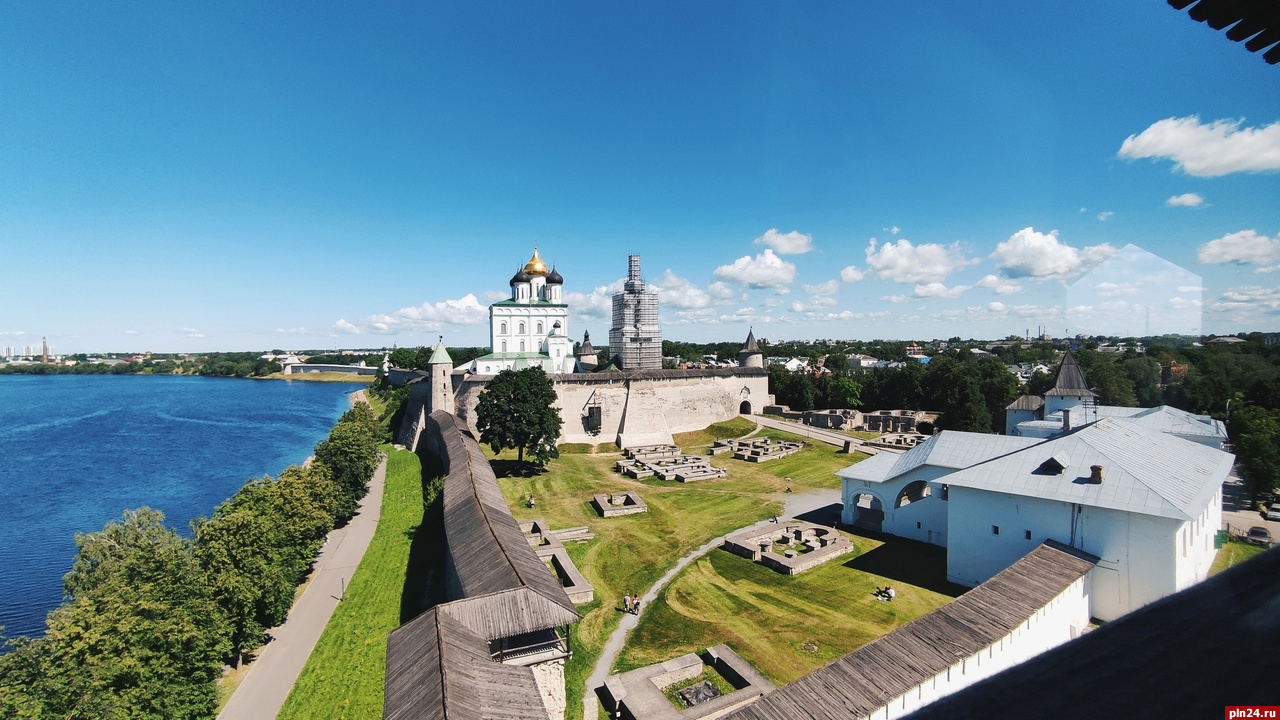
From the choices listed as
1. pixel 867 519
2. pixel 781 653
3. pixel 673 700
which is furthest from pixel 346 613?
pixel 867 519

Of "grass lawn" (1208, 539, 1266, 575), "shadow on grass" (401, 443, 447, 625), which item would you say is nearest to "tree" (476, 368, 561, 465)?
"shadow on grass" (401, 443, 447, 625)

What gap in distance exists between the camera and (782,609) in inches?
634

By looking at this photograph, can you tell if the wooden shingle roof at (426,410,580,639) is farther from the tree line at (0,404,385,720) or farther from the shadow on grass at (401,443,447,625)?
the tree line at (0,404,385,720)

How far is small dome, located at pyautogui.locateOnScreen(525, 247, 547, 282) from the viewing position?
166ft

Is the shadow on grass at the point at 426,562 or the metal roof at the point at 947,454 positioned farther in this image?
the metal roof at the point at 947,454

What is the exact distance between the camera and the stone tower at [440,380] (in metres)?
38.0

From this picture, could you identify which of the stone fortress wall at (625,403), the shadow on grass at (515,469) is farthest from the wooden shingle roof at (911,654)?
the stone fortress wall at (625,403)

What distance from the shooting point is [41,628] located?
59.0 feet

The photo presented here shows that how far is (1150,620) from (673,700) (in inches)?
497

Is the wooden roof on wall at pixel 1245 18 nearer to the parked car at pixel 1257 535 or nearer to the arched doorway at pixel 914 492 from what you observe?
the arched doorway at pixel 914 492

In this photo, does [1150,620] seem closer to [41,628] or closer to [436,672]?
[436,672]

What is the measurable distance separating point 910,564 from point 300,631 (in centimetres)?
1882

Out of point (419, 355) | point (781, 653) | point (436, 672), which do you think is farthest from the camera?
point (419, 355)

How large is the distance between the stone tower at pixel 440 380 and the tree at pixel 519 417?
830cm
